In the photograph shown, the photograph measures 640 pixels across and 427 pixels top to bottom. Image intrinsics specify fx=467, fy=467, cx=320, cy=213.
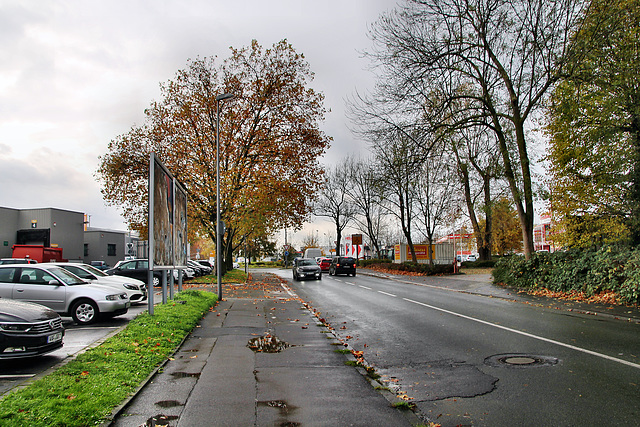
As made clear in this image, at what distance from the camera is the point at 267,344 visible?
893 cm

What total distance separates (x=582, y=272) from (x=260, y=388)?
15.0m

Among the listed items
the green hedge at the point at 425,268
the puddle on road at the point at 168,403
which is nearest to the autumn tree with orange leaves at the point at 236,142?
the green hedge at the point at 425,268

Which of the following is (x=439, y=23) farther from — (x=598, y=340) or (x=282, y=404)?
(x=282, y=404)

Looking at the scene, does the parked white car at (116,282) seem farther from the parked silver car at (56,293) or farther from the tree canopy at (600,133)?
the tree canopy at (600,133)

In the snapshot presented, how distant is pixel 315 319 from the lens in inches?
501

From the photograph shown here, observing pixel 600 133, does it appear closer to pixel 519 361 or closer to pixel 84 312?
pixel 519 361

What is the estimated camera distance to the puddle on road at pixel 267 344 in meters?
8.34

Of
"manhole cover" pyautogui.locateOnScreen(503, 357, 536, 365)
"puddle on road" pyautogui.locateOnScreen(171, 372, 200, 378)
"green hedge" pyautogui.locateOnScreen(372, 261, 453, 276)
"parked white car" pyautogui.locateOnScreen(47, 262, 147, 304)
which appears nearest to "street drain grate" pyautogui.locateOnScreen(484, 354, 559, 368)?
"manhole cover" pyautogui.locateOnScreen(503, 357, 536, 365)

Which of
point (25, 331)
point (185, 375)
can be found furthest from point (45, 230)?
point (185, 375)

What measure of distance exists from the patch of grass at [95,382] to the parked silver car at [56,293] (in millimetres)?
2530

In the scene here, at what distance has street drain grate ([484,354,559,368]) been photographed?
698 cm

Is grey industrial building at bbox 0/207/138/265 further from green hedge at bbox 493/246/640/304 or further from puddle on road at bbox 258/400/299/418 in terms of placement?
puddle on road at bbox 258/400/299/418

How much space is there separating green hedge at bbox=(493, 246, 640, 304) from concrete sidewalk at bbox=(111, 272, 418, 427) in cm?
988

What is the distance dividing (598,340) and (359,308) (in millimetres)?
7689
